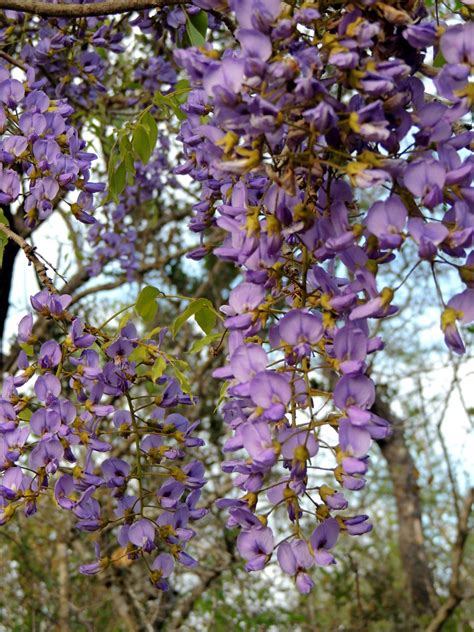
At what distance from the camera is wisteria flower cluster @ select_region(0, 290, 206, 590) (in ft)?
3.23

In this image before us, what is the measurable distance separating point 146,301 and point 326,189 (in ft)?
1.49

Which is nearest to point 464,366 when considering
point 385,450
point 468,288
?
point 385,450

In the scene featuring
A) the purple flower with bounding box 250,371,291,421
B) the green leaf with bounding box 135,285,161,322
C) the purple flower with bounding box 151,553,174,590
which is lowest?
the purple flower with bounding box 250,371,291,421

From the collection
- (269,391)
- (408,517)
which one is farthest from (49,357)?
(408,517)

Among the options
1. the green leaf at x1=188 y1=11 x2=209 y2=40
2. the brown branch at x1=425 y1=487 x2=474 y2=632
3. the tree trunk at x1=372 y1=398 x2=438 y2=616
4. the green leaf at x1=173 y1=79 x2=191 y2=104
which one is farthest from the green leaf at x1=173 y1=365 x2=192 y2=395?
the tree trunk at x1=372 y1=398 x2=438 y2=616

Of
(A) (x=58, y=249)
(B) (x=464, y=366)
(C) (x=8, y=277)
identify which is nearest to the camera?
(C) (x=8, y=277)

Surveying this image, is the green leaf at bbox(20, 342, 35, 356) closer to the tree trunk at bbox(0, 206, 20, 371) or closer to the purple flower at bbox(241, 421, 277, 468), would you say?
the purple flower at bbox(241, 421, 277, 468)

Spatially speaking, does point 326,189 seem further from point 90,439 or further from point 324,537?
point 90,439

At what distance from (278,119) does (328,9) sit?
198mm

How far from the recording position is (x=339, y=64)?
2.26 ft

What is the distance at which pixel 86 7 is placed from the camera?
1.12m

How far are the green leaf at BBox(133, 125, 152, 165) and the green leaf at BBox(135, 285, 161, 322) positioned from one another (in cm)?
21

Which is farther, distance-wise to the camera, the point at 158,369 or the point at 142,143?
the point at 142,143

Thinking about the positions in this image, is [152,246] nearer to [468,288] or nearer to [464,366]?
[464,366]
